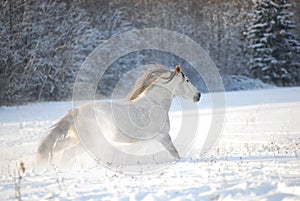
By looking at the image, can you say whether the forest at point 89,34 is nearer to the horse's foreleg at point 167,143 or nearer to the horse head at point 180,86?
the horse head at point 180,86

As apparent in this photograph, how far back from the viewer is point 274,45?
31.3 meters

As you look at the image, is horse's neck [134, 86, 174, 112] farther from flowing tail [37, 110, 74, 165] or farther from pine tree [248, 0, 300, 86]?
pine tree [248, 0, 300, 86]

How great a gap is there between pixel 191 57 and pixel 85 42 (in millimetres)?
9797

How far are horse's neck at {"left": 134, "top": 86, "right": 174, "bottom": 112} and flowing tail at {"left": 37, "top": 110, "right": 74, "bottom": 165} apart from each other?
129cm

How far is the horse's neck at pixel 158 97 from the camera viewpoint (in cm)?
627

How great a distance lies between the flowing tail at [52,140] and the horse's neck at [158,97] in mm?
1289

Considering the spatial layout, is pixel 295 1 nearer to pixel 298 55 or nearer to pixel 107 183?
pixel 298 55

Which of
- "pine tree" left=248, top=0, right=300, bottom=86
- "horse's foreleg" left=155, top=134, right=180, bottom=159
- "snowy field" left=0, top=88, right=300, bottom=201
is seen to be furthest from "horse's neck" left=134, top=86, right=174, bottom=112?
"pine tree" left=248, top=0, right=300, bottom=86

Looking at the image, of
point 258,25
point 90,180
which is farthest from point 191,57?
point 90,180

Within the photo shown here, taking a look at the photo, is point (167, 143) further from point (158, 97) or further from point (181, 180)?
point (181, 180)

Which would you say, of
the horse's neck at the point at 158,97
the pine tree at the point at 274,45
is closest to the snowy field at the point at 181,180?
the horse's neck at the point at 158,97

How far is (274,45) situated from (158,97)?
2752cm

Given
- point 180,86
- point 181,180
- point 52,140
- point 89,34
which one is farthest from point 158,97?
point 89,34

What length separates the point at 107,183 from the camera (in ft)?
14.1
